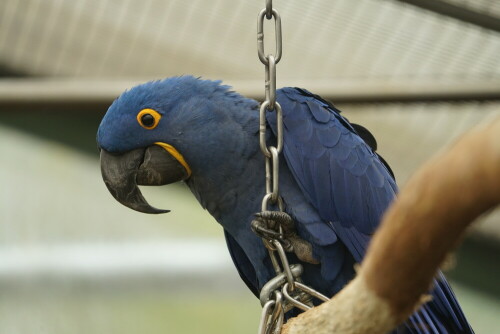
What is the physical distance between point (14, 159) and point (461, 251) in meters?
1.83

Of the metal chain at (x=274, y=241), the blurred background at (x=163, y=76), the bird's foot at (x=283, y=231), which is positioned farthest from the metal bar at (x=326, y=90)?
the metal chain at (x=274, y=241)

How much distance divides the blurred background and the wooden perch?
1119 mm

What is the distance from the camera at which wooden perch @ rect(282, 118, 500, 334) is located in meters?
0.65

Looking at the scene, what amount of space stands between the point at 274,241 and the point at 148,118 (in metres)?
0.43

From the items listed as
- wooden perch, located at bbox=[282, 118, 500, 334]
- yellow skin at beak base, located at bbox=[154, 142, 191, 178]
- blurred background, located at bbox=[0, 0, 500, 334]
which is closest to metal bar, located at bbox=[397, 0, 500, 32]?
blurred background, located at bbox=[0, 0, 500, 334]

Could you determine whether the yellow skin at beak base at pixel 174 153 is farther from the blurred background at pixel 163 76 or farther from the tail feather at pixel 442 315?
the tail feather at pixel 442 315

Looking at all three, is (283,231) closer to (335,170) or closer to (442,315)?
(335,170)

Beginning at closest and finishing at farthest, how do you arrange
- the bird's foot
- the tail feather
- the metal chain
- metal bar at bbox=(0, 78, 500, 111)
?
the metal chain
the bird's foot
the tail feather
metal bar at bbox=(0, 78, 500, 111)

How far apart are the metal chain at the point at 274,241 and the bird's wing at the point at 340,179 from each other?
0.21 m

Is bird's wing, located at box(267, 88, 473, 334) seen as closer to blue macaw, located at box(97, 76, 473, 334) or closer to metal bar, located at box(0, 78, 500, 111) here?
blue macaw, located at box(97, 76, 473, 334)

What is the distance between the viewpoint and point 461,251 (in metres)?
2.64

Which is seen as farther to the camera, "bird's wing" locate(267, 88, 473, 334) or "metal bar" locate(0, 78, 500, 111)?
"metal bar" locate(0, 78, 500, 111)

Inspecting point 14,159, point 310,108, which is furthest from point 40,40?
point 310,108

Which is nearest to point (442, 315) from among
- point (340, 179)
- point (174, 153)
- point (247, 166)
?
point (340, 179)
